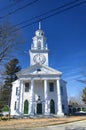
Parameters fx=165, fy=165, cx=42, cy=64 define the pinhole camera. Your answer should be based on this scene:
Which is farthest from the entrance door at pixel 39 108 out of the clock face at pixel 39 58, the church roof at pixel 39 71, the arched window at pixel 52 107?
the clock face at pixel 39 58

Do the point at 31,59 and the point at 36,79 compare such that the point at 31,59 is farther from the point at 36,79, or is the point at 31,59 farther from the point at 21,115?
the point at 21,115

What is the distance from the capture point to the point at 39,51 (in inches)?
1495

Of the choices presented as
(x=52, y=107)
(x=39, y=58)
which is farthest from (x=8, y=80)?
(x=52, y=107)

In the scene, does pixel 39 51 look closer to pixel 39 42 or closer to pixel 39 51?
pixel 39 51

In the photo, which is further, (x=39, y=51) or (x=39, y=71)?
(x=39, y=51)

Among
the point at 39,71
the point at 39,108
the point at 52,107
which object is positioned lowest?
the point at 39,108

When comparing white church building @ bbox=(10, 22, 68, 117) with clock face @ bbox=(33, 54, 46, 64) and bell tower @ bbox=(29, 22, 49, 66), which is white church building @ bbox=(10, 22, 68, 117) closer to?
clock face @ bbox=(33, 54, 46, 64)

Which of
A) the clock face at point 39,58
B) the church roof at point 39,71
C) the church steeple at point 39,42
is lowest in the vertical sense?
the church roof at point 39,71

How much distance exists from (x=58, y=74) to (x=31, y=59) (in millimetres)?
8146

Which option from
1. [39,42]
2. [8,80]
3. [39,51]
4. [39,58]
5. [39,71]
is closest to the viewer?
[39,71]

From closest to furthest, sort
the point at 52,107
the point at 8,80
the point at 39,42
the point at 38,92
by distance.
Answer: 1. the point at 52,107
2. the point at 38,92
3. the point at 39,42
4. the point at 8,80

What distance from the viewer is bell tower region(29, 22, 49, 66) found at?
122 feet

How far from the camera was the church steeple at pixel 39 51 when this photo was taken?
37.4 meters

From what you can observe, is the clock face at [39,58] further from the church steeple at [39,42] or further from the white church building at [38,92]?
the white church building at [38,92]
